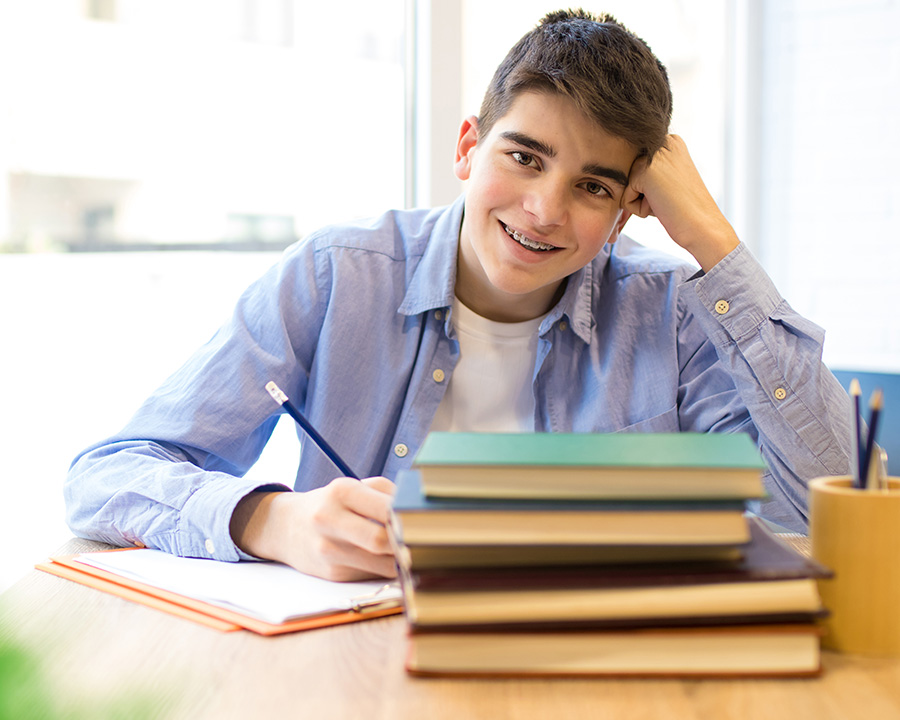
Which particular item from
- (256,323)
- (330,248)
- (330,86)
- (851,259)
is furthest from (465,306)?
(851,259)

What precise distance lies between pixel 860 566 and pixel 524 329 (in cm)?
83

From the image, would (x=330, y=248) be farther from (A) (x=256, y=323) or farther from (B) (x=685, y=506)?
(B) (x=685, y=506)

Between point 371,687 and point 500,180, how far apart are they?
2.66 feet

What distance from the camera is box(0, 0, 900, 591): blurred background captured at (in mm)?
1726

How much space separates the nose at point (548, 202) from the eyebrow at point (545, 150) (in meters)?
0.04

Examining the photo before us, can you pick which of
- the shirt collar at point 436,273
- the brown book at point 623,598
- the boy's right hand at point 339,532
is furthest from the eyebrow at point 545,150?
the brown book at point 623,598

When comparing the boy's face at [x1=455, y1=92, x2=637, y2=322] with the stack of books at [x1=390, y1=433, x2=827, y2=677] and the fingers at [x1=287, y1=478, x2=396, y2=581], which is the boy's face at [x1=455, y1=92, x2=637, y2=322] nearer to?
the fingers at [x1=287, y1=478, x2=396, y2=581]

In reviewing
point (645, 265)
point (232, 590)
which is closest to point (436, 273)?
point (645, 265)

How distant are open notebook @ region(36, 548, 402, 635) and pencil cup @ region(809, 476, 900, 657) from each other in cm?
34

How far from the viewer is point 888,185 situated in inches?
95.0

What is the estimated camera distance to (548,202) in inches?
45.3

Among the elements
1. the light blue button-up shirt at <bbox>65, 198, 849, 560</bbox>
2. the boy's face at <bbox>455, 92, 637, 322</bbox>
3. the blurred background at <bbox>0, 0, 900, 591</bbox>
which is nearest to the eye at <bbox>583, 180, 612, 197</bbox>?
the boy's face at <bbox>455, 92, 637, 322</bbox>

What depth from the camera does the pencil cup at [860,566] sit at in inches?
23.3

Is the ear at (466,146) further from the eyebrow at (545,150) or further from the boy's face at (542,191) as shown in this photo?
the eyebrow at (545,150)
